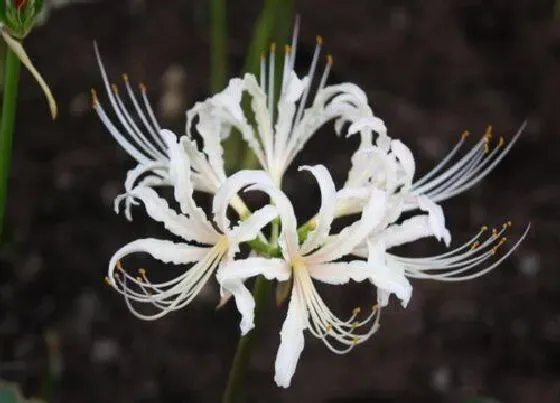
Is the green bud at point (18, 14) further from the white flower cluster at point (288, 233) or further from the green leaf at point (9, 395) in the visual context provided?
the green leaf at point (9, 395)

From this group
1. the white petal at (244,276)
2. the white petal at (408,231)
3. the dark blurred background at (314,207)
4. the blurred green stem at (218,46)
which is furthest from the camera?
the blurred green stem at (218,46)

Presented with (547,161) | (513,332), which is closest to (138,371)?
(513,332)

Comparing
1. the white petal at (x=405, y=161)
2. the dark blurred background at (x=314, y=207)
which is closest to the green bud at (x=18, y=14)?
the white petal at (x=405, y=161)

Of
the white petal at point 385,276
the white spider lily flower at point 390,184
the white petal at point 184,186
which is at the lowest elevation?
the white petal at point 385,276

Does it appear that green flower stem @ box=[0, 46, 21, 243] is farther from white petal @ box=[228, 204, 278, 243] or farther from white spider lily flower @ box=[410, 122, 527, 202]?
white spider lily flower @ box=[410, 122, 527, 202]

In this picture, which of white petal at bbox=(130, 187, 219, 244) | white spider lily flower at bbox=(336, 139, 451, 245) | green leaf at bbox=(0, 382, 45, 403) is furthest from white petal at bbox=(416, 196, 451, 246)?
green leaf at bbox=(0, 382, 45, 403)

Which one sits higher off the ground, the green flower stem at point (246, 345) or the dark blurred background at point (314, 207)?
the dark blurred background at point (314, 207)

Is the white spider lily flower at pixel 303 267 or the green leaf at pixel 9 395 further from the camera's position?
the green leaf at pixel 9 395

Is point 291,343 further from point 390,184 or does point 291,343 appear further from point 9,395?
point 9,395
